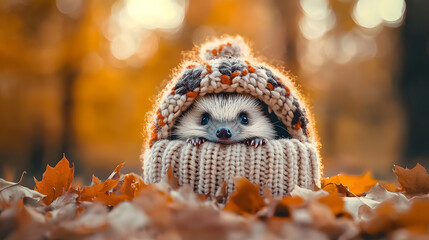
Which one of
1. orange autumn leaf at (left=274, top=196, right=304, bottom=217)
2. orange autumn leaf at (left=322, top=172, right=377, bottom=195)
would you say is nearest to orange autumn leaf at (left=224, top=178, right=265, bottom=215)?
orange autumn leaf at (left=274, top=196, right=304, bottom=217)

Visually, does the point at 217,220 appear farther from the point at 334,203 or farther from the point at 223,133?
the point at 223,133

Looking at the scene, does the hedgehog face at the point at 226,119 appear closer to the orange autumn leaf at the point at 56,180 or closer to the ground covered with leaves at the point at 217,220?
the ground covered with leaves at the point at 217,220

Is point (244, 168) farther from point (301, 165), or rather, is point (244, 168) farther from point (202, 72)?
point (202, 72)

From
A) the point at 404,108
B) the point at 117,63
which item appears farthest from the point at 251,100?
the point at 117,63

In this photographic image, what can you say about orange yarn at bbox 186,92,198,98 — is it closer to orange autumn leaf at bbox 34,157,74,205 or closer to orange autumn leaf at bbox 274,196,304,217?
orange autumn leaf at bbox 34,157,74,205

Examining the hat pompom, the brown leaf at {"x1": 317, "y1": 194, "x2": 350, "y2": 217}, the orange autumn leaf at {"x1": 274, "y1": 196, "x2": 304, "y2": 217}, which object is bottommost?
the orange autumn leaf at {"x1": 274, "y1": 196, "x2": 304, "y2": 217}

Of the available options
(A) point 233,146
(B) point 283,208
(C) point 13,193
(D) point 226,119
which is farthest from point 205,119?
(C) point 13,193
